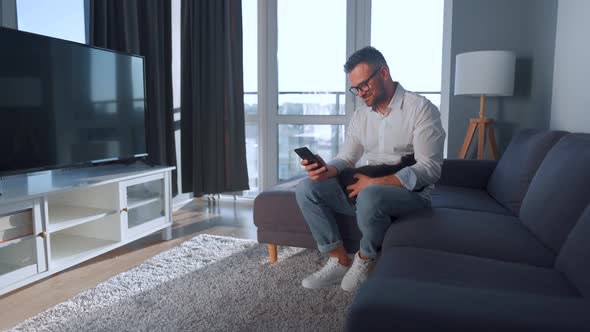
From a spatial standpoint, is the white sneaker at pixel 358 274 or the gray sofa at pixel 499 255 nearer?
the gray sofa at pixel 499 255

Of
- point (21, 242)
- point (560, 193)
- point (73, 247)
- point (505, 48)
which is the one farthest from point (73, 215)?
point (505, 48)

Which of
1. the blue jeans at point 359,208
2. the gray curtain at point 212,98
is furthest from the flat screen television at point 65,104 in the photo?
the blue jeans at point 359,208

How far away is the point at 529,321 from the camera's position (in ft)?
2.16

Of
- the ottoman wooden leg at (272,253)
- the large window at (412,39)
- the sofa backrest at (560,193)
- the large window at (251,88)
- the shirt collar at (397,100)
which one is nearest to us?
the sofa backrest at (560,193)

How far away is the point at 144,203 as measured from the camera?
9.23ft

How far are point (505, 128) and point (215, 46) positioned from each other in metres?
2.58

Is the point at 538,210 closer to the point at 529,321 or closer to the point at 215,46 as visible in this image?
the point at 529,321

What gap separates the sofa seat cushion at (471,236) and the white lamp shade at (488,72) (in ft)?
4.45

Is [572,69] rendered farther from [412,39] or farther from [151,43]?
[151,43]

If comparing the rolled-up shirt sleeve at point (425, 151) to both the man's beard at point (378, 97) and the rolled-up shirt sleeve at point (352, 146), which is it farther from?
the rolled-up shirt sleeve at point (352, 146)

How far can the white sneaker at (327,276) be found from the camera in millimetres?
2121

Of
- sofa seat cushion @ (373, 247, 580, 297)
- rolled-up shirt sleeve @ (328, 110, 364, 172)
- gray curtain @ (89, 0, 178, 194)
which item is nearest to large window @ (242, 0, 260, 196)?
gray curtain @ (89, 0, 178, 194)

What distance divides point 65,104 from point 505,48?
10.3ft

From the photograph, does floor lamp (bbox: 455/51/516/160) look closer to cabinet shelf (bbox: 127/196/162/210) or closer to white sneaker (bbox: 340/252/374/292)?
white sneaker (bbox: 340/252/374/292)
